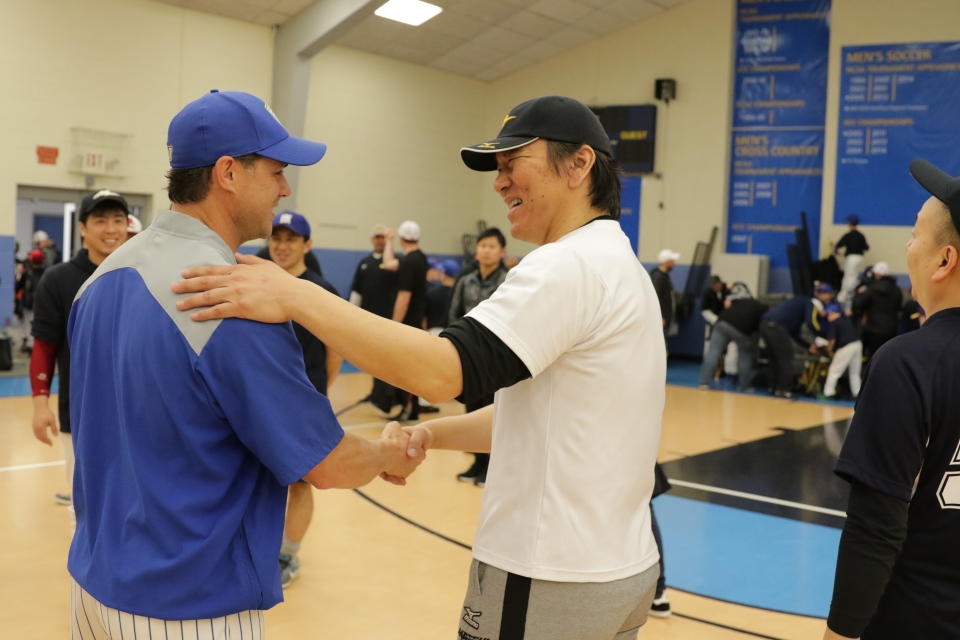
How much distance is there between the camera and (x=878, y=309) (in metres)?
13.6

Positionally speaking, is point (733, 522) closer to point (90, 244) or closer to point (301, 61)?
point (90, 244)

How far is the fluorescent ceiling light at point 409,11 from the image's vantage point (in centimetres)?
1509

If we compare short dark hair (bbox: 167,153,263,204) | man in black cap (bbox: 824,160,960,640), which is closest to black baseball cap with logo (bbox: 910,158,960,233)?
man in black cap (bbox: 824,160,960,640)

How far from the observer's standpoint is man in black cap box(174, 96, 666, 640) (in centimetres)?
165

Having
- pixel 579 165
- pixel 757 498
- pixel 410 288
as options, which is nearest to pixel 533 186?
pixel 579 165

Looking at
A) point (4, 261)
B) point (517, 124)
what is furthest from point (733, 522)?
point (4, 261)

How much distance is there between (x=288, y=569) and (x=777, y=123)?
50.5 ft

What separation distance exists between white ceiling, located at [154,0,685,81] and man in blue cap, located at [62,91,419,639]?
13.6 m

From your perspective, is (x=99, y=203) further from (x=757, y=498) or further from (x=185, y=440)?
(x=757, y=498)

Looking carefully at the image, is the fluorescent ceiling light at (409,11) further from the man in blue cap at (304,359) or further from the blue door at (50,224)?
the blue door at (50,224)

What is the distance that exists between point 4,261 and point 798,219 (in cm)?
1414

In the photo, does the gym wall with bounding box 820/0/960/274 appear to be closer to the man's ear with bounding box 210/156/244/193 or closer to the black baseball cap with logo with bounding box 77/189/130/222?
the black baseball cap with logo with bounding box 77/189/130/222

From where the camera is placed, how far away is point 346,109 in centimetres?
1681

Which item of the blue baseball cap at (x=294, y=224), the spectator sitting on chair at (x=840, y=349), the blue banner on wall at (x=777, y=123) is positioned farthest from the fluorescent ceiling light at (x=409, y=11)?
the blue baseball cap at (x=294, y=224)
